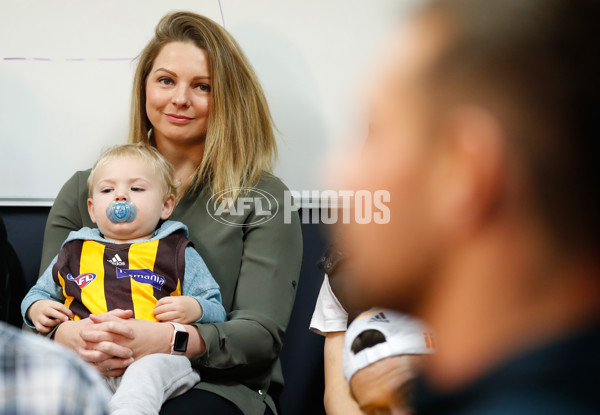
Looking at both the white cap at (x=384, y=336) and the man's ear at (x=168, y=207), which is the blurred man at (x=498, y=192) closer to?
the white cap at (x=384, y=336)

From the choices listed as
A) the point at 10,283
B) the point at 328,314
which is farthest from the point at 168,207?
the point at 10,283

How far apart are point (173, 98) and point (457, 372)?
1.53 m

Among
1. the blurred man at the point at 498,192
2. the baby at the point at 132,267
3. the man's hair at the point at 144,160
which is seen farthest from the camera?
the man's hair at the point at 144,160

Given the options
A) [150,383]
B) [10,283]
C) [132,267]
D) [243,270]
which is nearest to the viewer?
[150,383]

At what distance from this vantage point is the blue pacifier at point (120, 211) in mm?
1543

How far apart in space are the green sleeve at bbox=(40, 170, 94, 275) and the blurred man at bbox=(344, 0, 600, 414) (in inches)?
59.5

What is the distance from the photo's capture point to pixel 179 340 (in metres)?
1.43

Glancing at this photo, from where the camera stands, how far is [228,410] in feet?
4.74

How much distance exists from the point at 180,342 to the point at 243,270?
0.97ft

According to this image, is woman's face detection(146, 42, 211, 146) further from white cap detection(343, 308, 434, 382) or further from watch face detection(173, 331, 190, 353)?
white cap detection(343, 308, 434, 382)

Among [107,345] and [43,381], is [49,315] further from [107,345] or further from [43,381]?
[43,381]

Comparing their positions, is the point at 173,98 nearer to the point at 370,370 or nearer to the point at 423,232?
the point at 370,370

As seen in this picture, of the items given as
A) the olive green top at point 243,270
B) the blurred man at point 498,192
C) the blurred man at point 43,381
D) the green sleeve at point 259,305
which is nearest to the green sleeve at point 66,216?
the olive green top at point 243,270

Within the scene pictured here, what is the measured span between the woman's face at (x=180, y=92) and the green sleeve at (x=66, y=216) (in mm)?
270
